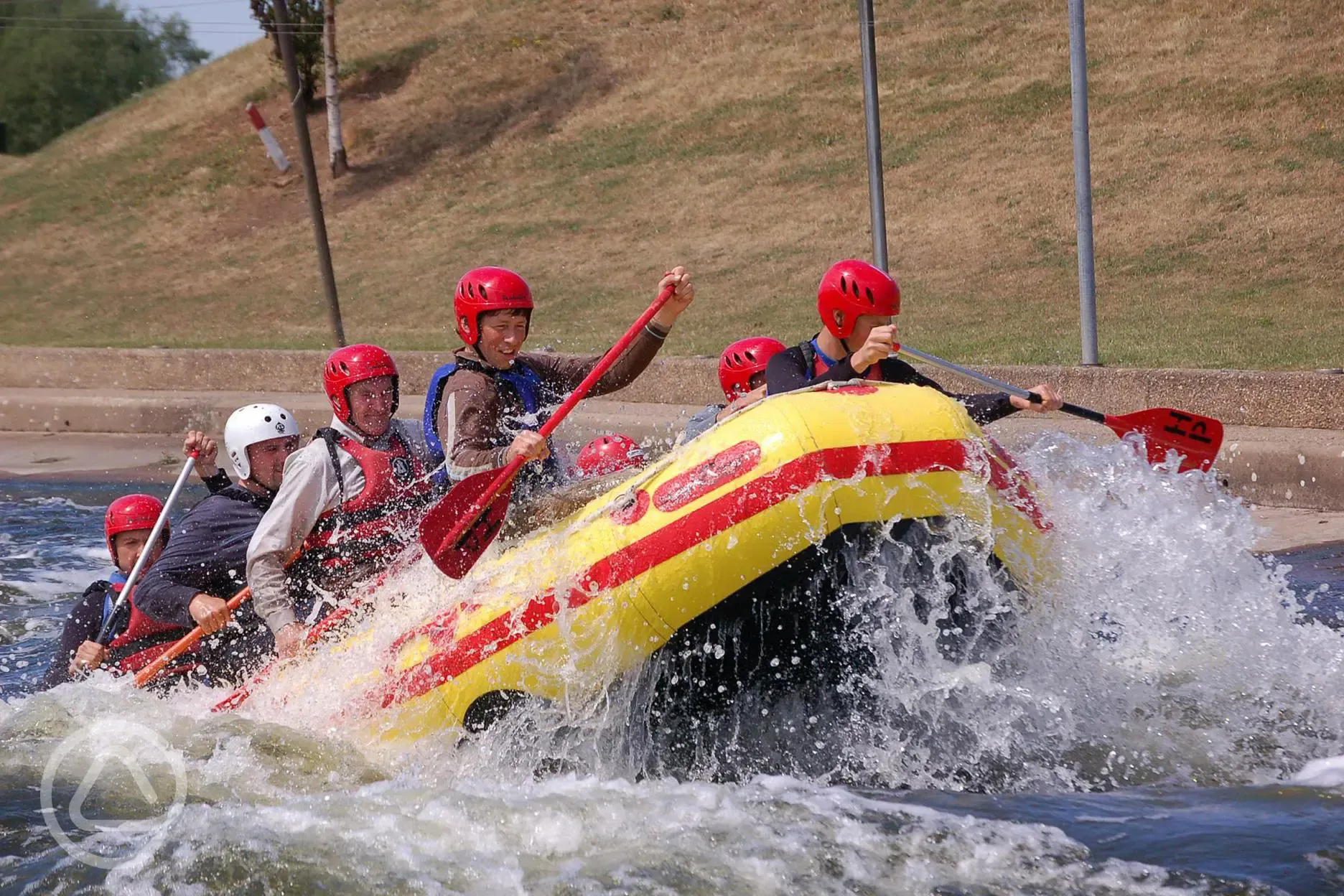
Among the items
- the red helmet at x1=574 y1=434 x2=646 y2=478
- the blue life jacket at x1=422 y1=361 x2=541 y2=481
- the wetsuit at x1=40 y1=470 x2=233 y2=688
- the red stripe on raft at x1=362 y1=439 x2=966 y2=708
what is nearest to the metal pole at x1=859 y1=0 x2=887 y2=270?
the red helmet at x1=574 y1=434 x2=646 y2=478

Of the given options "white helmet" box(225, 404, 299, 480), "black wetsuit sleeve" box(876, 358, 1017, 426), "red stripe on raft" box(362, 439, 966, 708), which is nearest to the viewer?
"red stripe on raft" box(362, 439, 966, 708)

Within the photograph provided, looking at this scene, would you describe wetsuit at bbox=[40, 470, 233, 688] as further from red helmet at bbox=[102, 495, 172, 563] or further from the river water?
red helmet at bbox=[102, 495, 172, 563]

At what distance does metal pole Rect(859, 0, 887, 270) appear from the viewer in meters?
11.7

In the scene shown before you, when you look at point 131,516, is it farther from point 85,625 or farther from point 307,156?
point 307,156

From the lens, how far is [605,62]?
2848 cm

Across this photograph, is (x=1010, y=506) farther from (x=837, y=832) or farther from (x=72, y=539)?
(x=72, y=539)

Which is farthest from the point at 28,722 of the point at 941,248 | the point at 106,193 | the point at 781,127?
the point at 106,193

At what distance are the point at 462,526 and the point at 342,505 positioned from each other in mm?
805

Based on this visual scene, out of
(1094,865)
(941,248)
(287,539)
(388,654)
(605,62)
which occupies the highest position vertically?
(605,62)

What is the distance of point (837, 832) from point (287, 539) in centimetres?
238

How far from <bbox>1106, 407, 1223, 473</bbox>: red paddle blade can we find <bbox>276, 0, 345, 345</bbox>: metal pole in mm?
10682

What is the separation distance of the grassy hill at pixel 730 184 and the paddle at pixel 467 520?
7.39 meters

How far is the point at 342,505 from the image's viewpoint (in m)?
6.13

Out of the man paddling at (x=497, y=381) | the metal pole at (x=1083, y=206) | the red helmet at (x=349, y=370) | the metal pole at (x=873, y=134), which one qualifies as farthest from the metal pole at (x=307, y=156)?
the man paddling at (x=497, y=381)
